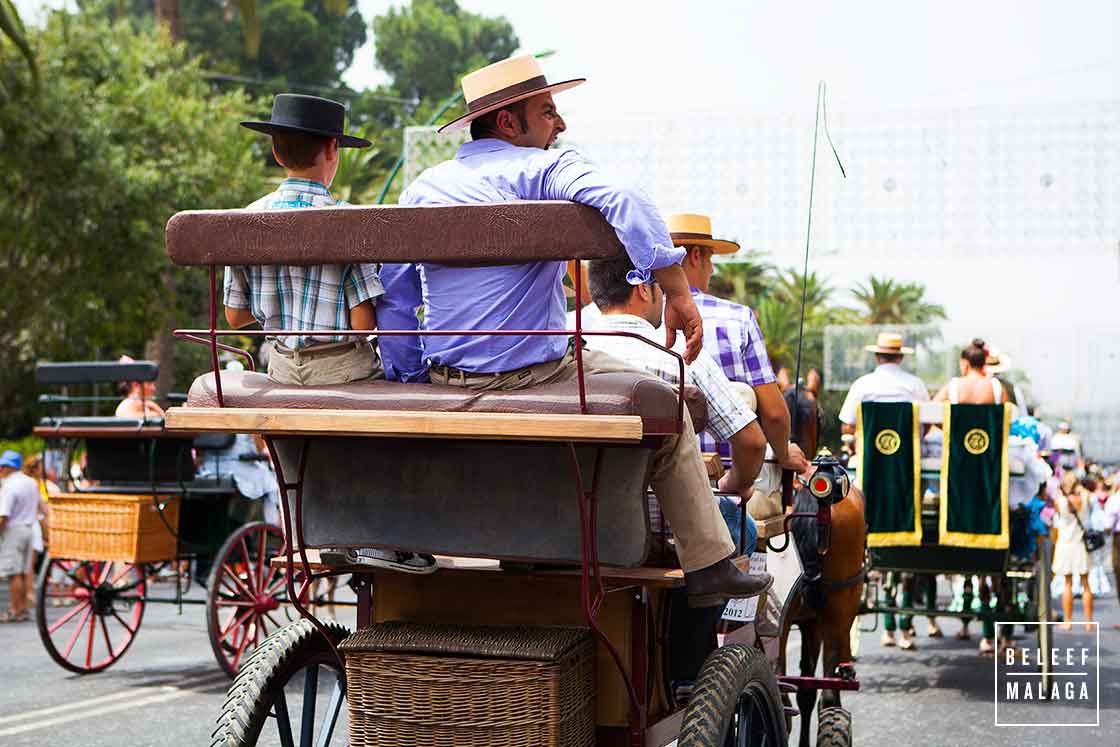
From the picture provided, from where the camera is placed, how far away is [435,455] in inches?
167

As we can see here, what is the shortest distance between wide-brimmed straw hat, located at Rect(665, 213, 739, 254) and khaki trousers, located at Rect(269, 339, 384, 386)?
2038 mm

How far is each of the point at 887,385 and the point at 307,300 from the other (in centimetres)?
756

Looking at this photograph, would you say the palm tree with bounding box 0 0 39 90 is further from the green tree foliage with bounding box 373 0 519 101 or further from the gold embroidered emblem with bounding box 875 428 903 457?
the green tree foliage with bounding box 373 0 519 101

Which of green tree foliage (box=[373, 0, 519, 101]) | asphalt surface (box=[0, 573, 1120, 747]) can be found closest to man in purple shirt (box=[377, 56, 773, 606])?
asphalt surface (box=[0, 573, 1120, 747])

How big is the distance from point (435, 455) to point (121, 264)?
1981 cm

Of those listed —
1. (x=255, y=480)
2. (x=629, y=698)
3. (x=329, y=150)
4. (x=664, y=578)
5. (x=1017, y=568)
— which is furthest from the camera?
(x=255, y=480)

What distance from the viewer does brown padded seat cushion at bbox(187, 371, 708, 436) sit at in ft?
12.6

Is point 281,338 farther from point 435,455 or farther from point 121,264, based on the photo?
point 121,264

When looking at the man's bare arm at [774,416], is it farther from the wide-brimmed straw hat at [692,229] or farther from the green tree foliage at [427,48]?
the green tree foliage at [427,48]

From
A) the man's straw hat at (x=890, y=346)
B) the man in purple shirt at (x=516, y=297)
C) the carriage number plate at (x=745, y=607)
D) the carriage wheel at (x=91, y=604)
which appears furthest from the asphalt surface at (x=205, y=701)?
the man in purple shirt at (x=516, y=297)

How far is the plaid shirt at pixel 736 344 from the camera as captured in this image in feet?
18.6

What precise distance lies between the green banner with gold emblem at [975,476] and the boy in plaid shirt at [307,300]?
6108 mm

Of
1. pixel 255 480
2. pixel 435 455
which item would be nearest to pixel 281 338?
pixel 435 455

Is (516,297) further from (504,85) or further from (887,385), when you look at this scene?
(887,385)
